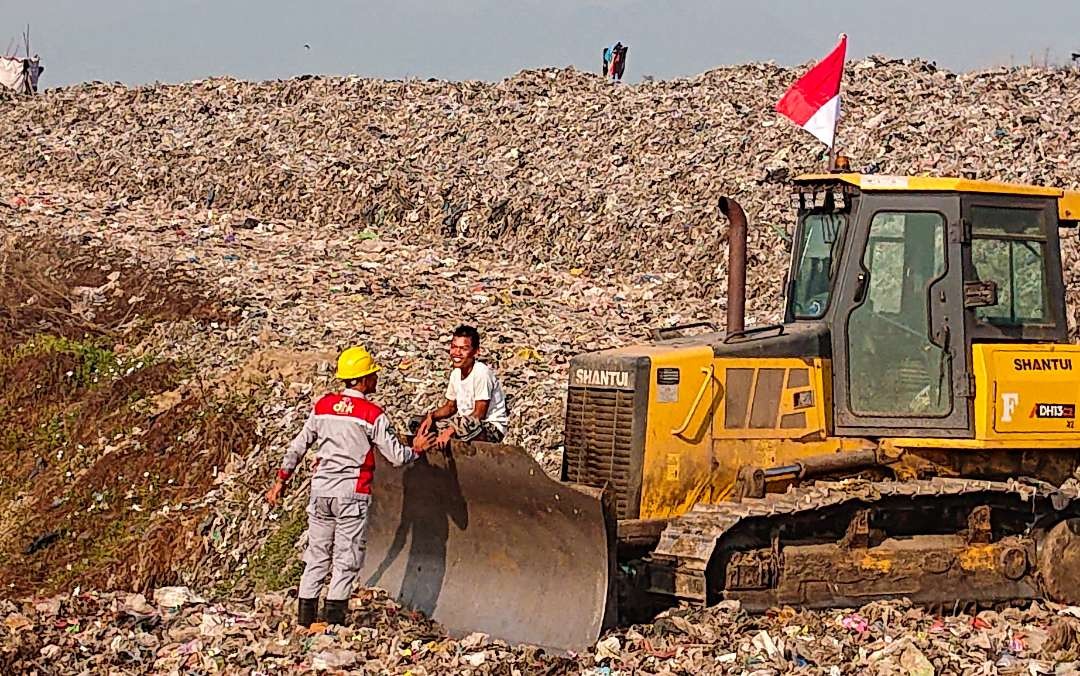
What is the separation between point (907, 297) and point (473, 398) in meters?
2.40

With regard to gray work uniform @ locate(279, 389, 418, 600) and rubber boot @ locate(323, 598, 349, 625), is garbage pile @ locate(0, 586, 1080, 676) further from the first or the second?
gray work uniform @ locate(279, 389, 418, 600)

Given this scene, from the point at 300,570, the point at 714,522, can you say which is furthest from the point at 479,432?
the point at 300,570

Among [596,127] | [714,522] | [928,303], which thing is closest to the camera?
[714,522]

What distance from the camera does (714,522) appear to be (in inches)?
279

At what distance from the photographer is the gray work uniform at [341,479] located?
7398 mm

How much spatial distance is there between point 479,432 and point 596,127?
13.1 metres

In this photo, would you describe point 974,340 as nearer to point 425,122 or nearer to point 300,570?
point 300,570

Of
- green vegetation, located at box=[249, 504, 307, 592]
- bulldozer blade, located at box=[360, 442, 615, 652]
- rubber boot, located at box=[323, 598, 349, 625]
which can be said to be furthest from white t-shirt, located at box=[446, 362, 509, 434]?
green vegetation, located at box=[249, 504, 307, 592]

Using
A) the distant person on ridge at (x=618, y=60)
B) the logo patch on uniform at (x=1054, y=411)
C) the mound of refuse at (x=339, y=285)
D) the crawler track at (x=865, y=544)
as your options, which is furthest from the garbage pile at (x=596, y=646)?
the distant person on ridge at (x=618, y=60)

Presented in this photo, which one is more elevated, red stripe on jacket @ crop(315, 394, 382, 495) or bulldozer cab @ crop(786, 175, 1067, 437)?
bulldozer cab @ crop(786, 175, 1067, 437)

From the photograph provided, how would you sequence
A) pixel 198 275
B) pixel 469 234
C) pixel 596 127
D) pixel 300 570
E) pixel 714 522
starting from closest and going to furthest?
pixel 714 522 → pixel 300 570 → pixel 198 275 → pixel 469 234 → pixel 596 127

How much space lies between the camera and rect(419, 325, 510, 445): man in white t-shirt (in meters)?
7.94

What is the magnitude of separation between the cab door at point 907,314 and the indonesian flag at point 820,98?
1.31m

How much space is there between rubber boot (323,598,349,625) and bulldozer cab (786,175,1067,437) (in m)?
2.76
